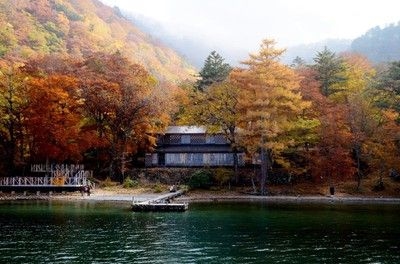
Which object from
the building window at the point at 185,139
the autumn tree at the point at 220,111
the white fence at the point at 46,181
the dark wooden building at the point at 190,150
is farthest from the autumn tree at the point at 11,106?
the building window at the point at 185,139

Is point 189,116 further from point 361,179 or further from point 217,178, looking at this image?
point 361,179

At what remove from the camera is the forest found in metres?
50.8

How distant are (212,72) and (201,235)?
49.1 metres

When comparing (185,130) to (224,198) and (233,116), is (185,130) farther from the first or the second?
(224,198)

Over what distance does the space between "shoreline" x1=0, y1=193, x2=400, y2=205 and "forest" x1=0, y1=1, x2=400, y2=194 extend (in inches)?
127

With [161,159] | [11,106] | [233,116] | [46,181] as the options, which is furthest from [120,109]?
[233,116]

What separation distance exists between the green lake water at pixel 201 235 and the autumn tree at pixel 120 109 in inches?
672

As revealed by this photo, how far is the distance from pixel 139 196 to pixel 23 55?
5612 cm

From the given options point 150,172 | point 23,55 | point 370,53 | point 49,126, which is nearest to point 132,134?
point 150,172

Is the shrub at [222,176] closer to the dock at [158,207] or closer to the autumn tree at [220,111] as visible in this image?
the autumn tree at [220,111]

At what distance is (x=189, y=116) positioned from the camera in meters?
59.9

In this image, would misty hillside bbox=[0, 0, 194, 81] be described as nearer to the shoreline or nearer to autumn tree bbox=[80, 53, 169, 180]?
autumn tree bbox=[80, 53, 169, 180]

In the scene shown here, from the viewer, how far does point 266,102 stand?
50.2 m

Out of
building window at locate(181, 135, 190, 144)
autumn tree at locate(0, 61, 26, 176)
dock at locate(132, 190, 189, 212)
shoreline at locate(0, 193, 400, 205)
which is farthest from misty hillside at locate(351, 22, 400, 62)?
dock at locate(132, 190, 189, 212)
